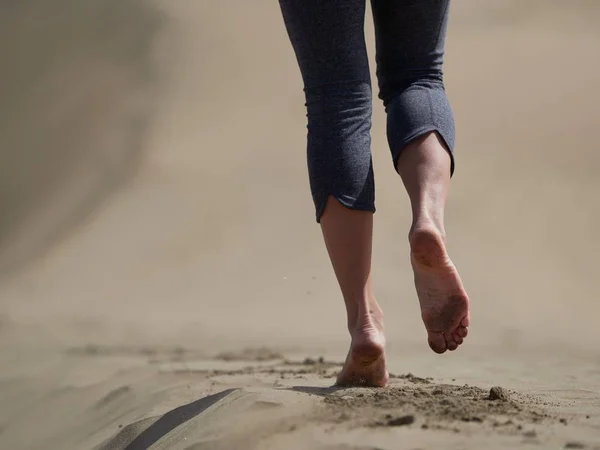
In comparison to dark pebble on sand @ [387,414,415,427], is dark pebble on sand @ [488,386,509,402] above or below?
above

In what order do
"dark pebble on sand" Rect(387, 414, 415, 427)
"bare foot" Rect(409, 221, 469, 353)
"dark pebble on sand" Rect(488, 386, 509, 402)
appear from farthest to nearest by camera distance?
1. "dark pebble on sand" Rect(488, 386, 509, 402)
2. "bare foot" Rect(409, 221, 469, 353)
3. "dark pebble on sand" Rect(387, 414, 415, 427)

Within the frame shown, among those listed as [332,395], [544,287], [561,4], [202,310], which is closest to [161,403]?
[332,395]

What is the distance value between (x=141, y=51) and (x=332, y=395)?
4.82 metres

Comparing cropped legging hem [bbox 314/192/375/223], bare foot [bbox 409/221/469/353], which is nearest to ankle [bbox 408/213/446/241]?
bare foot [bbox 409/221/469/353]

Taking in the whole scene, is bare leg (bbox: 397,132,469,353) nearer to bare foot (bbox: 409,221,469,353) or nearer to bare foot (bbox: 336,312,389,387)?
bare foot (bbox: 409,221,469,353)

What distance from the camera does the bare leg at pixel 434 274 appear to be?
5.12 ft

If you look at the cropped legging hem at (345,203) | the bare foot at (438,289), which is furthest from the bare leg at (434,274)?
the cropped legging hem at (345,203)

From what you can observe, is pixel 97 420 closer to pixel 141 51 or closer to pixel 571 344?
pixel 571 344

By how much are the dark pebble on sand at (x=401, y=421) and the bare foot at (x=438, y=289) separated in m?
0.20

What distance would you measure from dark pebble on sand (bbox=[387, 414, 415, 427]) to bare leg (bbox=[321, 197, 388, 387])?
30 centimetres

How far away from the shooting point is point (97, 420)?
222cm

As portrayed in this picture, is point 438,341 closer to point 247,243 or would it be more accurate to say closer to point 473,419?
point 473,419

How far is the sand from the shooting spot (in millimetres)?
1743

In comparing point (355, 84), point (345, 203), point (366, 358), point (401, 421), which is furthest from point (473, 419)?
point (355, 84)
